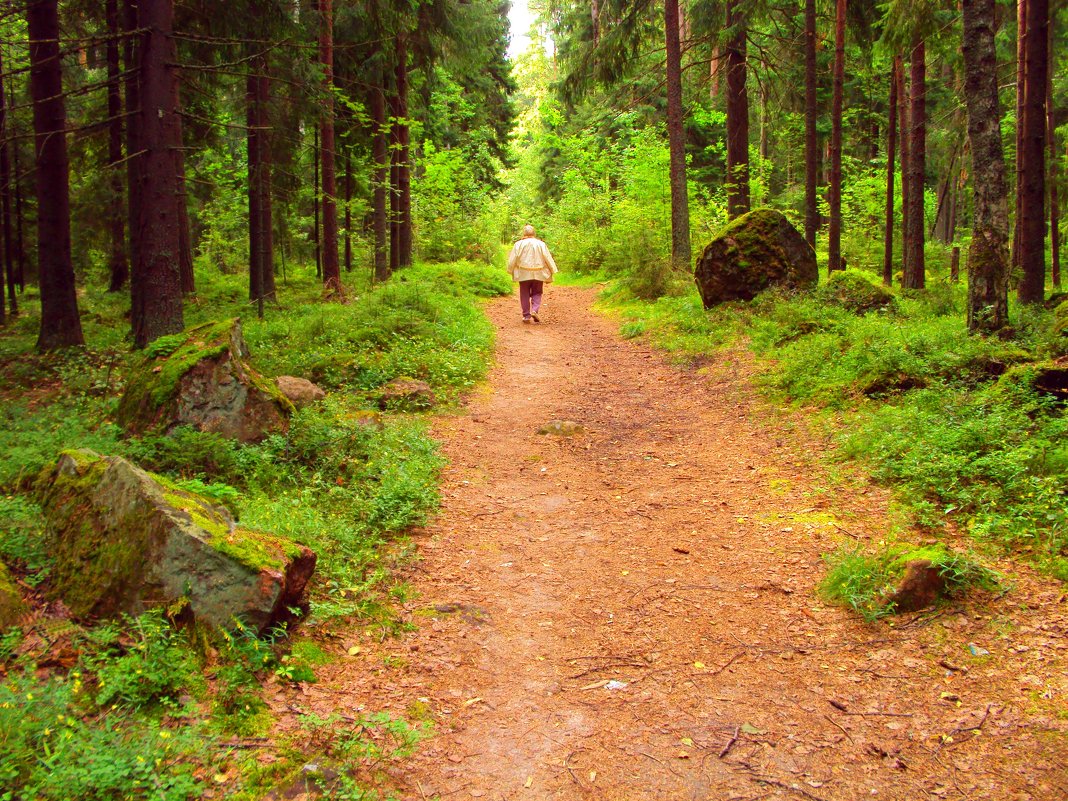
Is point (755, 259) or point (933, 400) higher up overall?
point (755, 259)

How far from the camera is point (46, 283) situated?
12539 mm

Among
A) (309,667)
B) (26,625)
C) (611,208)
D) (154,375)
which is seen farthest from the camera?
(611,208)

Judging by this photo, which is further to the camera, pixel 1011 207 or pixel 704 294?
pixel 1011 207

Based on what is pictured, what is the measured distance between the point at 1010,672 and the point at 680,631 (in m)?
1.82

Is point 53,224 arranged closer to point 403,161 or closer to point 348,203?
point 348,203

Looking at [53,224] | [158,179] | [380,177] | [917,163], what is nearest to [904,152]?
[917,163]

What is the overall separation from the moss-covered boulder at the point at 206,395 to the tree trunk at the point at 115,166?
182 inches

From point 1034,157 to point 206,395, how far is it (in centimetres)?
1303

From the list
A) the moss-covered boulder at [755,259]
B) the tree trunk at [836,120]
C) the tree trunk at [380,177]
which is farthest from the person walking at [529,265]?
the tree trunk at [836,120]

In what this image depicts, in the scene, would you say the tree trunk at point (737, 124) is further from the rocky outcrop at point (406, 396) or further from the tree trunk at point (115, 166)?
the tree trunk at point (115, 166)

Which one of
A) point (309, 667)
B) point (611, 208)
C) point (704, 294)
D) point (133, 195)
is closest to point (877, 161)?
point (611, 208)

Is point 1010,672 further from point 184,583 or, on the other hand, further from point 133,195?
point 133,195

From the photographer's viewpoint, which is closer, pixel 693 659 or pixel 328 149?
pixel 693 659

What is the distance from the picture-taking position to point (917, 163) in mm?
15352
